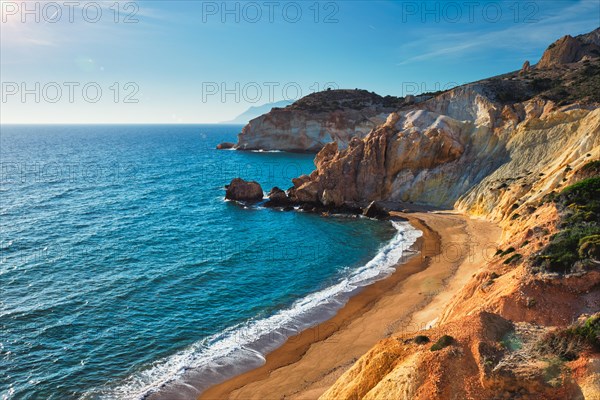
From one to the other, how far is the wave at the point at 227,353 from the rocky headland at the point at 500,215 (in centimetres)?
521

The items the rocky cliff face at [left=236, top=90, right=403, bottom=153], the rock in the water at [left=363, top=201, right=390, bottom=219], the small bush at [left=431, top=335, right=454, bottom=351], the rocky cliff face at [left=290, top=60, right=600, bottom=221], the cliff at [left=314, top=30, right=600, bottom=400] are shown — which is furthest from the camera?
the rocky cliff face at [left=236, top=90, right=403, bottom=153]

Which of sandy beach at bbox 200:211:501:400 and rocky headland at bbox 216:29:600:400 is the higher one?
rocky headland at bbox 216:29:600:400

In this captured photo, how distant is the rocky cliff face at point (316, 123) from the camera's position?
124m

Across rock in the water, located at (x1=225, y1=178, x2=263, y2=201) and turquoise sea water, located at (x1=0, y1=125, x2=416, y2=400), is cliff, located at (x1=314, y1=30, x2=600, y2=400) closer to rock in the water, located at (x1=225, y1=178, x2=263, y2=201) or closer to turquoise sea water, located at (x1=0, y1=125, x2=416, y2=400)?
rock in the water, located at (x1=225, y1=178, x2=263, y2=201)

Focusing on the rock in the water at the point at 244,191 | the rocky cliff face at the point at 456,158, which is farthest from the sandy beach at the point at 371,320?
the rock in the water at the point at 244,191

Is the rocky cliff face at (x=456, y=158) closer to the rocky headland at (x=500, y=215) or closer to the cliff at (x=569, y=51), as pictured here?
the rocky headland at (x=500, y=215)

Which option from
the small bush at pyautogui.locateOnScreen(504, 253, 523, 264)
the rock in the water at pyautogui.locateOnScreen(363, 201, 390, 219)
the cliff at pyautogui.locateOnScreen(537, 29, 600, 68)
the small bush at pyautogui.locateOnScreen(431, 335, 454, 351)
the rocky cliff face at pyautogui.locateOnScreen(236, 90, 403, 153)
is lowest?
the rock in the water at pyautogui.locateOnScreen(363, 201, 390, 219)

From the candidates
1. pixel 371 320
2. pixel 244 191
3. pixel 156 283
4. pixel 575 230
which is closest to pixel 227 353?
pixel 371 320

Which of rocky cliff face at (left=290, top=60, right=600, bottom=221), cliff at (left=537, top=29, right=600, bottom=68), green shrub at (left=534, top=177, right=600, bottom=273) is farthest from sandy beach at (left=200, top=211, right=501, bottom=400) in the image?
cliff at (left=537, top=29, right=600, bottom=68)

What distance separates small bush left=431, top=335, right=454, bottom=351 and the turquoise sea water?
14.3 meters

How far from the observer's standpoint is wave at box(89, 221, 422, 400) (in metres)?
23.1

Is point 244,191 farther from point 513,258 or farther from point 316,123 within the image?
point 316,123

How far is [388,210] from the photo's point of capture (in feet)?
197

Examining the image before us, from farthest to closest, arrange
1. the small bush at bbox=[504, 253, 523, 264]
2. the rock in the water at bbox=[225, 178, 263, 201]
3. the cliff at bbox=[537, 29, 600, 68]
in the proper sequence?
1. the cliff at bbox=[537, 29, 600, 68]
2. the rock in the water at bbox=[225, 178, 263, 201]
3. the small bush at bbox=[504, 253, 523, 264]
